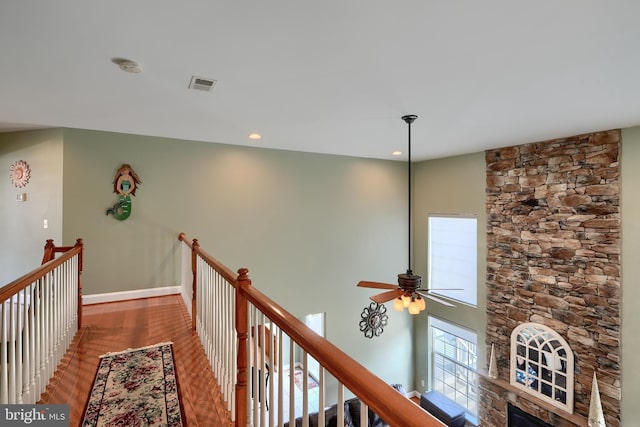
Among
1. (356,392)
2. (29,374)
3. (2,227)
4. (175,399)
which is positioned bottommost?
(175,399)

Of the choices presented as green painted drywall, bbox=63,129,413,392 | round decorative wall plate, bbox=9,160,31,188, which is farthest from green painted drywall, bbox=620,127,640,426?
round decorative wall plate, bbox=9,160,31,188

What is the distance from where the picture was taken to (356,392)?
819mm

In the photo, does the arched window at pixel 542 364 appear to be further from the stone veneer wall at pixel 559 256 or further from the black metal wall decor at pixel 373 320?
the black metal wall decor at pixel 373 320

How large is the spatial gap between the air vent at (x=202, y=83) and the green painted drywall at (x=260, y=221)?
2273 mm

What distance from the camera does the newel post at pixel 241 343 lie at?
1766 millimetres

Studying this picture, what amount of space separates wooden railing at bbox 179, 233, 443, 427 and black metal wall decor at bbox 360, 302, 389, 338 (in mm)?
3896

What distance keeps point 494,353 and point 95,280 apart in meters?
6.36

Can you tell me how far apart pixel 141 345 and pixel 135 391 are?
853 millimetres

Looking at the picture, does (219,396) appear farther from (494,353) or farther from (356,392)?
(494,353)

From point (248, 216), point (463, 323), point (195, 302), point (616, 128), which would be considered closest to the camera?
point (195, 302)

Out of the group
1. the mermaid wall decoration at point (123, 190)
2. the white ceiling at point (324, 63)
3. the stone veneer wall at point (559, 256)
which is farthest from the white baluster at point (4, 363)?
the stone veneer wall at point (559, 256)

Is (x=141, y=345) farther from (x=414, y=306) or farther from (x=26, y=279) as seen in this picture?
(x=414, y=306)

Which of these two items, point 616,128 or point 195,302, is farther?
point 616,128

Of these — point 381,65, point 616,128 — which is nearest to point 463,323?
point 616,128
